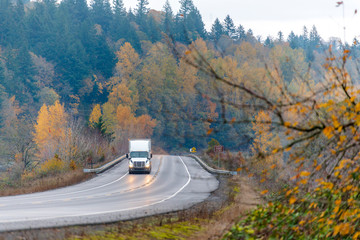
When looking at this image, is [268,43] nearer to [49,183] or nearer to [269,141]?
[49,183]

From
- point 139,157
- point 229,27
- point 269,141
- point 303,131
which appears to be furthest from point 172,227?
point 229,27

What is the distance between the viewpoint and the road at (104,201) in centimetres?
1725

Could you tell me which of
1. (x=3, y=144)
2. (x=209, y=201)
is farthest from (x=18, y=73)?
(x=209, y=201)

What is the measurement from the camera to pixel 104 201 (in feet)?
81.0

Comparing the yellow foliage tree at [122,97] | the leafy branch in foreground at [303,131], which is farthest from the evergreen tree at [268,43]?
the leafy branch in foreground at [303,131]

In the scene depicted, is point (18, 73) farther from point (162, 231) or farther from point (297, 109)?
point (297, 109)

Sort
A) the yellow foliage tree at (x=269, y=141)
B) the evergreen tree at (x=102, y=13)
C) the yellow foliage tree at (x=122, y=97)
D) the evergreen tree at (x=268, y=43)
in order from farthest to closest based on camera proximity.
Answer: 1. the evergreen tree at (x=102, y=13)
2. the evergreen tree at (x=268, y=43)
3. the yellow foliage tree at (x=122, y=97)
4. the yellow foliage tree at (x=269, y=141)

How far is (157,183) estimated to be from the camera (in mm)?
36375

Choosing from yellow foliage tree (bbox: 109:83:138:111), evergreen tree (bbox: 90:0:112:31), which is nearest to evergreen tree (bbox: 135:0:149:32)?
evergreen tree (bbox: 90:0:112:31)

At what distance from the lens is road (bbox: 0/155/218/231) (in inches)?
679

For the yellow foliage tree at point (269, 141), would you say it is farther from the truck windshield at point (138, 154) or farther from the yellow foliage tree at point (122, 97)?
the yellow foliage tree at point (122, 97)

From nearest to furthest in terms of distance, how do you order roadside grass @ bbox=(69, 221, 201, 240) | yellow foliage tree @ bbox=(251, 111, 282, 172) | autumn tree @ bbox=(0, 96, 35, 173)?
yellow foliage tree @ bbox=(251, 111, 282, 172)
roadside grass @ bbox=(69, 221, 201, 240)
autumn tree @ bbox=(0, 96, 35, 173)

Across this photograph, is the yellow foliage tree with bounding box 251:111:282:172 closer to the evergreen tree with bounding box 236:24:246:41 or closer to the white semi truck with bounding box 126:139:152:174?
the white semi truck with bounding box 126:139:152:174

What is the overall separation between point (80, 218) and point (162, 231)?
3.62 metres
